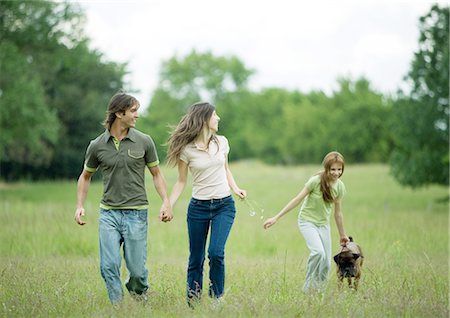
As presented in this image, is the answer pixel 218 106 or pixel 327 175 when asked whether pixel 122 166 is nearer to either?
pixel 327 175

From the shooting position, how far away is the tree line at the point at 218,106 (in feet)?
81.7

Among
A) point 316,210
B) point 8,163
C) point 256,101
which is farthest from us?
point 256,101

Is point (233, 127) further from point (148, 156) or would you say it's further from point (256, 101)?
point (148, 156)

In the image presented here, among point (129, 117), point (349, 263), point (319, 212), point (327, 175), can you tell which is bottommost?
point (349, 263)

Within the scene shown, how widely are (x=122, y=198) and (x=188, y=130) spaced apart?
106 cm

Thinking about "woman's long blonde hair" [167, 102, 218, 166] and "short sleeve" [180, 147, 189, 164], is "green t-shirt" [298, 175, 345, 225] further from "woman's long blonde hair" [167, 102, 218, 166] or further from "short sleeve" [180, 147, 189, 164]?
"short sleeve" [180, 147, 189, 164]

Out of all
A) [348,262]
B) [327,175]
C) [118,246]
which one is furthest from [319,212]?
[118,246]

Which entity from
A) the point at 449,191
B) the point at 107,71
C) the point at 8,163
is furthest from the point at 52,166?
the point at 449,191

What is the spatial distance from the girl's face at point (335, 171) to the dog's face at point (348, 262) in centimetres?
89

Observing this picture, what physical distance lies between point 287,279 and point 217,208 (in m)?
1.99

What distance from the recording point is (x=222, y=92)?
330 feet

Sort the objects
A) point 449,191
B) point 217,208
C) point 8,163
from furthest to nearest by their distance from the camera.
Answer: point 8,163
point 449,191
point 217,208

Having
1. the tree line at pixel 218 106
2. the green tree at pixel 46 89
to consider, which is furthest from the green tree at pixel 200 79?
the green tree at pixel 46 89

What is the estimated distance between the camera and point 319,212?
866cm
